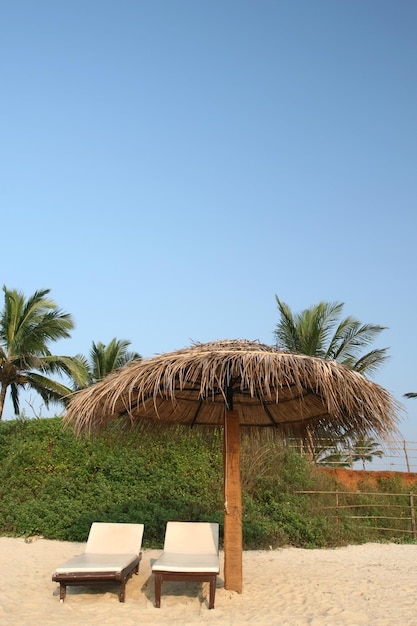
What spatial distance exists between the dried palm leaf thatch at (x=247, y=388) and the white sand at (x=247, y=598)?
1554 millimetres

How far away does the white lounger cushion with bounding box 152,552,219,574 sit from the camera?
4.64 metres

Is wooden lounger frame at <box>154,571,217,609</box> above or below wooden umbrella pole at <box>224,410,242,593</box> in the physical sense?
below

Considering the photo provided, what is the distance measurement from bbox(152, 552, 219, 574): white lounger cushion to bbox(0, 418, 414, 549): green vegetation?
387cm

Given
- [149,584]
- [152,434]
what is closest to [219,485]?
[152,434]

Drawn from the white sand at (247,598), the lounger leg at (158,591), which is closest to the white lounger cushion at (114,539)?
the white sand at (247,598)

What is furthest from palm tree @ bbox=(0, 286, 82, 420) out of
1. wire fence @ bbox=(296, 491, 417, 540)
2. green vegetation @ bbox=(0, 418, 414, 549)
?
wire fence @ bbox=(296, 491, 417, 540)

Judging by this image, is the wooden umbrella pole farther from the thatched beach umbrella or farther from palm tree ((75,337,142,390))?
palm tree ((75,337,142,390))

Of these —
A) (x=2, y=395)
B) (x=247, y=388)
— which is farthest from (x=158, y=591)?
(x=2, y=395)

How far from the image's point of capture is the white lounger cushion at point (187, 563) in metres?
4.64

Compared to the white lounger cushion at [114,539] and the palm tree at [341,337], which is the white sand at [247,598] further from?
the palm tree at [341,337]

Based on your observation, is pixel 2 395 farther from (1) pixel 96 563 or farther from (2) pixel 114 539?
(1) pixel 96 563

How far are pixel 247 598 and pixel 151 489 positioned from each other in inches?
213

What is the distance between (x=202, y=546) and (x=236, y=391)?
160 cm

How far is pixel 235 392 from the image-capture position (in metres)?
6.14
